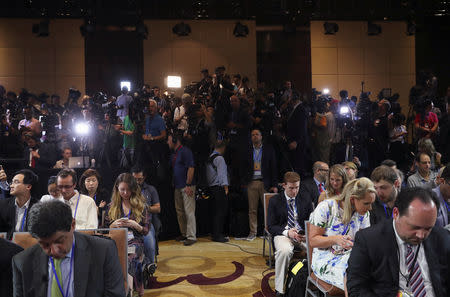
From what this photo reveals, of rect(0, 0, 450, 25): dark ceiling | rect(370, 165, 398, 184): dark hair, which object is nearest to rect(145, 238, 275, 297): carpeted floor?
rect(370, 165, 398, 184): dark hair

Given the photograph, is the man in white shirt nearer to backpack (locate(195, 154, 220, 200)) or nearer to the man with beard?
the man with beard

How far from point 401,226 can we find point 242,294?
266 centimetres

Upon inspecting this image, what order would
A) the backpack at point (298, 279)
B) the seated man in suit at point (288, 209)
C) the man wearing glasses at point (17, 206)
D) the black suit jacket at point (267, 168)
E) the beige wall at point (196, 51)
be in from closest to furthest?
the backpack at point (298, 279), the man wearing glasses at point (17, 206), the seated man in suit at point (288, 209), the black suit jacket at point (267, 168), the beige wall at point (196, 51)

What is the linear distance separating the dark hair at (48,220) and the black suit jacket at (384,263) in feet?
4.03

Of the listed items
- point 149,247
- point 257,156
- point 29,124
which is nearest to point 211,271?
point 149,247

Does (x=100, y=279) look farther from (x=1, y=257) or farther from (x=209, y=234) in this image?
(x=209, y=234)

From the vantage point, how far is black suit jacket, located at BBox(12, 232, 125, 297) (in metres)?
1.75

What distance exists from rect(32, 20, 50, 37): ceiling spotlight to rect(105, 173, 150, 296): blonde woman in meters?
8.60

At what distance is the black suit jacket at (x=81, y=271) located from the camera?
5.73ft

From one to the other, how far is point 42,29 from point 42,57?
1.15m

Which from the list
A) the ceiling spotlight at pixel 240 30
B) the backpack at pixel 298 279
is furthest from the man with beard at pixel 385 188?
the ceiling spotlight at pixel 240 30

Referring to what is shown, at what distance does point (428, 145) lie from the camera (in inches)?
207

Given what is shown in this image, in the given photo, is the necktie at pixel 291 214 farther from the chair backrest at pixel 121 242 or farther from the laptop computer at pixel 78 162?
the laptop computer at pixel 78 162

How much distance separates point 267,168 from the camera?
20.6 feet
